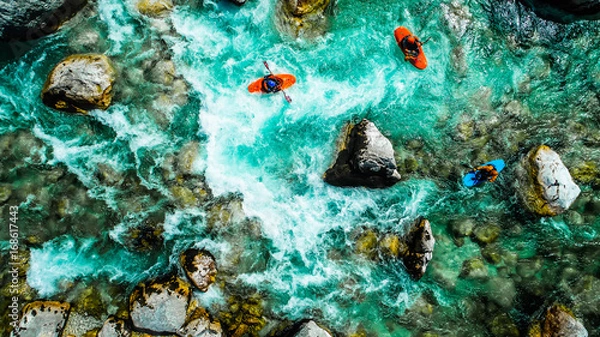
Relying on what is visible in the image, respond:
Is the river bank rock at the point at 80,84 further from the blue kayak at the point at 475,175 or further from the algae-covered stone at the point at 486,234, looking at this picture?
the algae-covered stone at the point at 486,234

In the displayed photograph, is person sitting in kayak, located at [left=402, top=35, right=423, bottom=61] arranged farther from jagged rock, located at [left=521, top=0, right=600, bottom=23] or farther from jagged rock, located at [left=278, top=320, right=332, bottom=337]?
jagged rock, located at [left=278, top=320, right=332, bottom=337]

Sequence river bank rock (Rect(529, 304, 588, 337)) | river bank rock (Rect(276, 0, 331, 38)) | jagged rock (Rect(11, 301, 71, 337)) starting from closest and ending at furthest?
1. jagged rock (Rect(11, 301, 71, 337))
2. river bank rock (Rect(529, 304, 588, 337))
3. river bank rock (Rect(276, 0, 331, 38))

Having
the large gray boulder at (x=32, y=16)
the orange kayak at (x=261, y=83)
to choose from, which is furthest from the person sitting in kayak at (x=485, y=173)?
the large gray boulder at (x=32, y=16)

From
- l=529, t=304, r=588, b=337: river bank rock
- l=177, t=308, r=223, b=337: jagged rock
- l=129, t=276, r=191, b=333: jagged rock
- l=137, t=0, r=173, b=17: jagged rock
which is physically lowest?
l=177, t=308, r=223, b=337: jagged rock

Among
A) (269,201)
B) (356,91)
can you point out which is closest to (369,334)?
(269,201)

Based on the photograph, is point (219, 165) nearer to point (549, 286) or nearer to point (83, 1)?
point (83, 1)

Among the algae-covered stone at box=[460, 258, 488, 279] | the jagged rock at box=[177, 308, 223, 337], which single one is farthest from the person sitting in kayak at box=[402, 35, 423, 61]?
the jagged rock at box=[177, 308, 223, 337]

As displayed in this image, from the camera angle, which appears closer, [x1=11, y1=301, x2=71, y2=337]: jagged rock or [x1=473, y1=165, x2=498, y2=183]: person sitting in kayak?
[x1=11, y1=301, x2=71, y2=337]: jagged rock

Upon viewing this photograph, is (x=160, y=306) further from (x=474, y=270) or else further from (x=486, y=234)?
(x=486, y=234)
